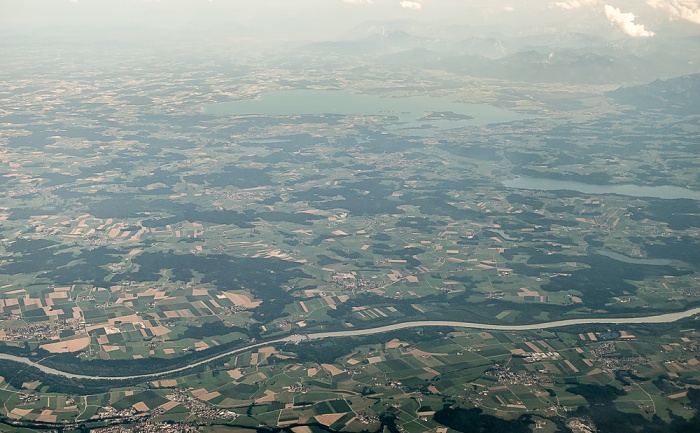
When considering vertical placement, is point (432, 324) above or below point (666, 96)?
above

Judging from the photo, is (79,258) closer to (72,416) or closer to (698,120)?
(72,416)

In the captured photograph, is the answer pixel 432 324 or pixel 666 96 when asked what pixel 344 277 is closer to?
pixel 432 324

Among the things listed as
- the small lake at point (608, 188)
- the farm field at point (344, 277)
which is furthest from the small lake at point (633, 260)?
the small lake at point (608, 188)

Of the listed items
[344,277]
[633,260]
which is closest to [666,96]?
[633,260]

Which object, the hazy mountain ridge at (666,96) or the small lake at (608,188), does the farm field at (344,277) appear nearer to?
the small lake at (608,188)

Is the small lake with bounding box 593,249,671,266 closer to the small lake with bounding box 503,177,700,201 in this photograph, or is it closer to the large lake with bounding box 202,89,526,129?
the small lake with bounding box 503,177,700,201

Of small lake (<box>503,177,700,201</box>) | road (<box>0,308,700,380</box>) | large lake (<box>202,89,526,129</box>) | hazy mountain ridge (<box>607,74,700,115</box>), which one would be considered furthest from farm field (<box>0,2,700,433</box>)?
hazy mountain ridge (<box>607,74,700,115</box>)

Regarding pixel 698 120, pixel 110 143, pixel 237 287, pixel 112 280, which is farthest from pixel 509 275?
pixel 698 120
